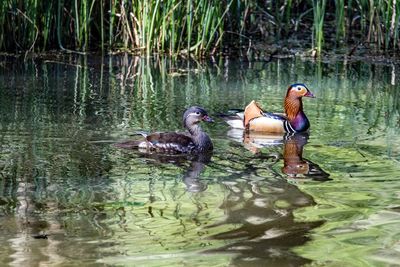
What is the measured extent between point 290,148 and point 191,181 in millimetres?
1732

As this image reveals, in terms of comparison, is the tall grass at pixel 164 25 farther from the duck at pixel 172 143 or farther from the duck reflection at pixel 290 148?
the duck at pixel 172 143

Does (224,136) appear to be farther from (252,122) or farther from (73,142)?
(73,142)

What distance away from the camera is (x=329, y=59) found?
1351 centimetres

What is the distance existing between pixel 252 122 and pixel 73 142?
1.84 m

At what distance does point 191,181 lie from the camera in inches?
239

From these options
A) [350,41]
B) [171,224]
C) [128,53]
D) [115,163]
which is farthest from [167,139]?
[350,41]

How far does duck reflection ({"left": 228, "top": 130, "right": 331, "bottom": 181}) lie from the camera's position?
641 centimetres

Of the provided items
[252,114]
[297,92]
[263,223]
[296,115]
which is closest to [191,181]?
[263,223]

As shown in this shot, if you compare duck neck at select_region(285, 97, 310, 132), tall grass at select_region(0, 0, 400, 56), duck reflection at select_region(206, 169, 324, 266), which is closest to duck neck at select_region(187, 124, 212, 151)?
duck reflection at select_region(206, 169, 324, 266)

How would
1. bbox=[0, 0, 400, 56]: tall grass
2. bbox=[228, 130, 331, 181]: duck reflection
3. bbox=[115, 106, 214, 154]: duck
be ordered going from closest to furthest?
bbox=[228, 130, 331, 181]: duck reflection
bbox=[115, 106, 214, 154]: duck
bbox=[0, 0, 400, 56]: tall grass

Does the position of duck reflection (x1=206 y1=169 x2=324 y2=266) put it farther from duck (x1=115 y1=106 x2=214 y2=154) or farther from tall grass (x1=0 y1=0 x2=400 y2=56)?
tall grass (x1=0 y1=0 x2=400 y2=56)

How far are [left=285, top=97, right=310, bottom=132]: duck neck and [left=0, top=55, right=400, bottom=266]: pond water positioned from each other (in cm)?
15

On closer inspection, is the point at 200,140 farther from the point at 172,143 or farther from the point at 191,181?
the point at 191,181

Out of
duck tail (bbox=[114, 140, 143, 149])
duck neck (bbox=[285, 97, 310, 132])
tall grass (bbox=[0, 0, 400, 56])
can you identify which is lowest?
duck tail (bbox=[114, 140, 143, 149])
